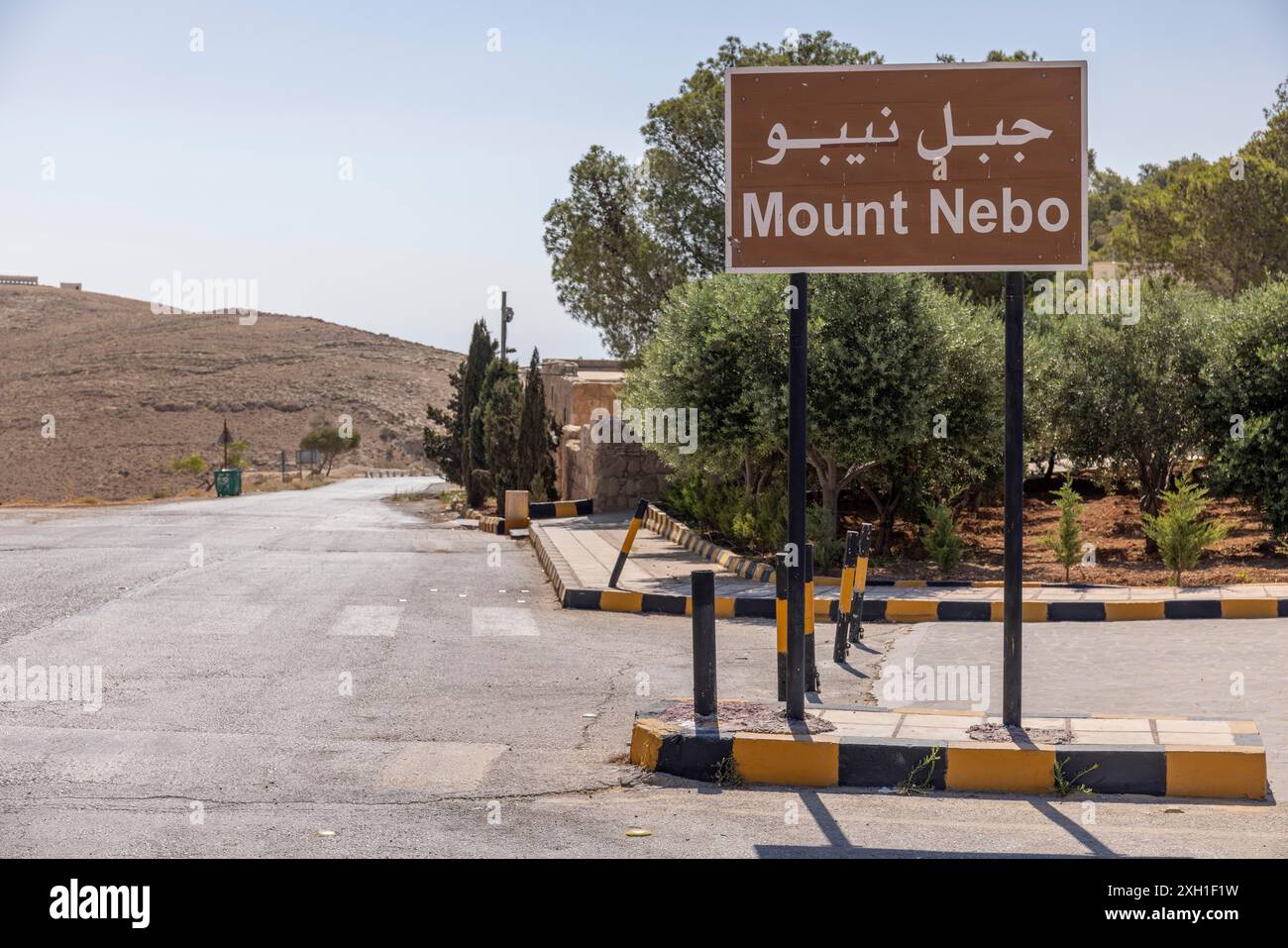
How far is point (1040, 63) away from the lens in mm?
7254

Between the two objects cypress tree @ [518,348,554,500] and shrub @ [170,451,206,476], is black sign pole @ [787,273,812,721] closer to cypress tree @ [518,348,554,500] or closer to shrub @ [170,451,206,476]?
cypress tree @ [518,348,554,500]

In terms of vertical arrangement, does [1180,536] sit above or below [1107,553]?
above

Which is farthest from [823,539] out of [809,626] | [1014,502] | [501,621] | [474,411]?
[474,411]

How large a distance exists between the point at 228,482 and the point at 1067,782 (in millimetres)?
52043

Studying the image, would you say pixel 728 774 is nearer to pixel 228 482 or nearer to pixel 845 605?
pixel 845 605

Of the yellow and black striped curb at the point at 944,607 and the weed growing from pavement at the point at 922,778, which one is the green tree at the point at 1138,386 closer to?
the yellow and black striped curb at the point at 944,607

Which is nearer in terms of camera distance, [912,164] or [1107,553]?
[912,164]

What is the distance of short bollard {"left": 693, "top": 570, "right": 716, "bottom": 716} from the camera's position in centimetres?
764

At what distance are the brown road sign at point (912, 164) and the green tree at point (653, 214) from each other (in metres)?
24.9

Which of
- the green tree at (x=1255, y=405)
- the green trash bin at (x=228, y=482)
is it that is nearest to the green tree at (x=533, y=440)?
the green tree at (x=1255, y=405)

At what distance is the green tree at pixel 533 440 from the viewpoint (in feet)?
101

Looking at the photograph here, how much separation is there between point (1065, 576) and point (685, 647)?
641 cm

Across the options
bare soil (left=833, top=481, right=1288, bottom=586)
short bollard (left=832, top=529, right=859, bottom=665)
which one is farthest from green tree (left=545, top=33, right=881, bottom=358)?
short bollard (left=832, top=529, right=859, bottom=665)

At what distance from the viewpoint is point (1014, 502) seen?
23.9 feet
